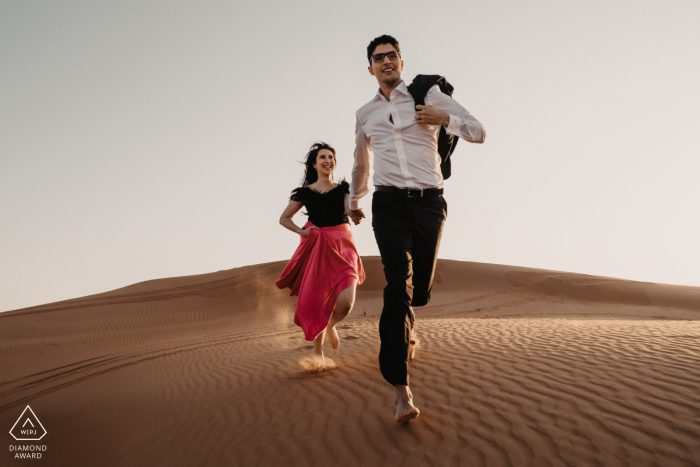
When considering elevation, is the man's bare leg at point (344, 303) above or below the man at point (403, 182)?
below

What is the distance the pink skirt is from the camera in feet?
13.7

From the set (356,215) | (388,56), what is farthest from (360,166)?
(388,56)

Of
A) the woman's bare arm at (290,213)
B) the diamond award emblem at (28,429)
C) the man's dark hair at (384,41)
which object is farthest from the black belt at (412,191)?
the diamond award emblem at (28,429)

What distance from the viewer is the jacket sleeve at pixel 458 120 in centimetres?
282

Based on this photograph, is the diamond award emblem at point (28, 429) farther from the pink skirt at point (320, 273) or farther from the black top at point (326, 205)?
the black top at point (326, 205)

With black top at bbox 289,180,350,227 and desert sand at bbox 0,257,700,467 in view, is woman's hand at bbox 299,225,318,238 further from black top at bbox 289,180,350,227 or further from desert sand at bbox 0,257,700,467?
desert sand at bbox 0,257,700,467

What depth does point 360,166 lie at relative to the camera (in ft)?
11.9

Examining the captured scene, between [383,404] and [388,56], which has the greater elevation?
[388,56]

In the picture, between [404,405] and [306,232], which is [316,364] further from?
[404,405]

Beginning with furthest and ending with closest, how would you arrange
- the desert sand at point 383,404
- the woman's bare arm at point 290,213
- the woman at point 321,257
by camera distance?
the woman's bare arm at point 290,213
the woman at point 321,257
the desert sand at point 383,404

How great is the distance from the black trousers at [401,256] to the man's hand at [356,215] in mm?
845

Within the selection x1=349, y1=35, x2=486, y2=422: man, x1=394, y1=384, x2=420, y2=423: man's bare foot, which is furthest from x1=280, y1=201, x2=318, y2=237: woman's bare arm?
x1=394, y1=384, x2=420, y2=423: man's bare foot

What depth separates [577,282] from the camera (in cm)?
2275

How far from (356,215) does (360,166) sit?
0.56m
